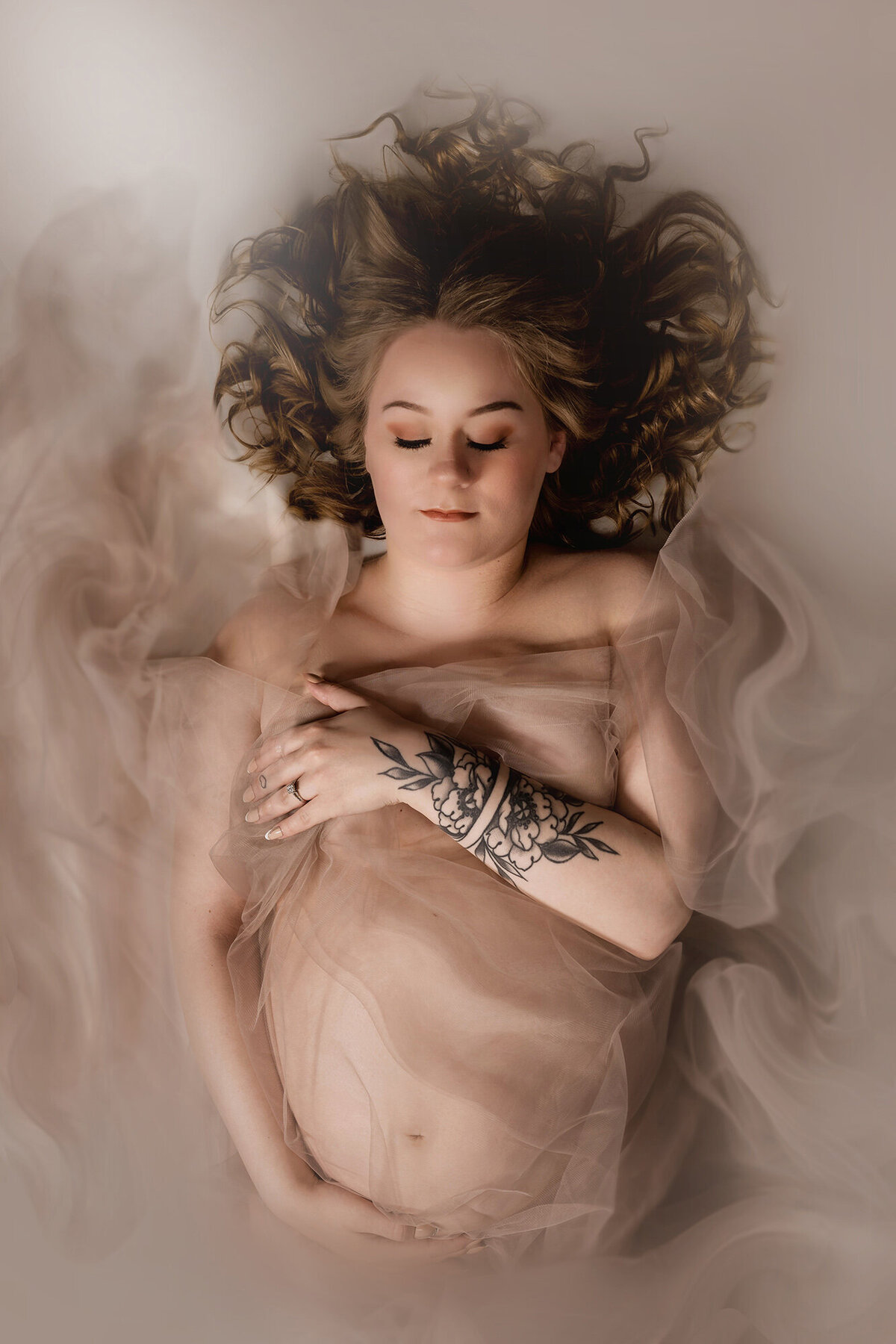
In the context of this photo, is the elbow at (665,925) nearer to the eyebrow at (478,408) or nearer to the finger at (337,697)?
the finger at (337,697)

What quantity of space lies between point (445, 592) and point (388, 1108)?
2.00 ft

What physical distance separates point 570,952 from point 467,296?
0.77 meters

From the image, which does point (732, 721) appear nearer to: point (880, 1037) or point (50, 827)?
point (880, 1037)

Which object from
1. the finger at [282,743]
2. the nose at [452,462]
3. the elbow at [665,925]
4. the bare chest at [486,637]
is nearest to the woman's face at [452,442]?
the nose at [452,462]

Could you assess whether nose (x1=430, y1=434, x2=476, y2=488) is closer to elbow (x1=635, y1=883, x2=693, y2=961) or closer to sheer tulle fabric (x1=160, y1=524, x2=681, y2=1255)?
sheer tulle fabric (x1=160, y1=524, x2=681, y2=1255)

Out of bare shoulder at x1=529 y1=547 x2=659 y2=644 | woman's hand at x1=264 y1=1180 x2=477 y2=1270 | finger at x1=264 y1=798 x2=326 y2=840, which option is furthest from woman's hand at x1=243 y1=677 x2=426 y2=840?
woman's hand at x1=264 y1=1180 x2=477 y2=1270

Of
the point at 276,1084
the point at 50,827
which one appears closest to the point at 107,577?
the point at 50,827

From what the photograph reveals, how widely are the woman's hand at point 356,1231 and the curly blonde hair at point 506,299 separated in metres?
0.86

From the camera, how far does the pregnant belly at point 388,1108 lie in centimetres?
106

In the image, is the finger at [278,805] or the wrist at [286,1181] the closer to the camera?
the finger at [278,805]

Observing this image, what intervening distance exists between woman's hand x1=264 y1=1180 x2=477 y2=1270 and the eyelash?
2.97 ft

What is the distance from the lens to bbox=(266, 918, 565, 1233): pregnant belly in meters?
1.06

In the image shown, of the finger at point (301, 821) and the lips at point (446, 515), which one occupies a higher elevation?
the lips at point (446, 515)

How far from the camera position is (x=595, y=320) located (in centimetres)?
113
